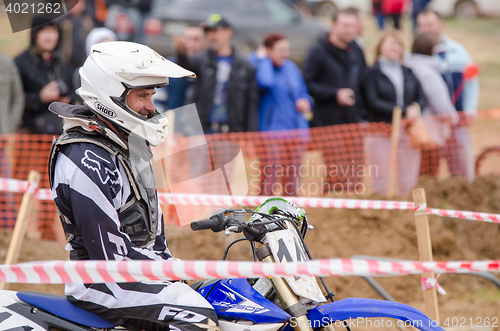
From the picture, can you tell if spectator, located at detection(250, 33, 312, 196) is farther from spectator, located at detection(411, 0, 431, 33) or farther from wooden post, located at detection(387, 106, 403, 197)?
spectator, located at detection(411, 0, 431, 33)

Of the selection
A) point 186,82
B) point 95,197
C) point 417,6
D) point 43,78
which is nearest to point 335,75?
point 186,82

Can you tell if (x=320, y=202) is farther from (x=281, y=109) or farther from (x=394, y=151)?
(x=394, y=151)

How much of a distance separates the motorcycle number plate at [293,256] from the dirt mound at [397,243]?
3.70 m

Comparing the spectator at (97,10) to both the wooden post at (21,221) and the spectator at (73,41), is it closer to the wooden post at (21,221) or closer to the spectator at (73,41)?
the spectator at (73,41)

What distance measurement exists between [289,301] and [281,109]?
5054mm

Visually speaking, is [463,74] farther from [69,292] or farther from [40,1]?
[69,292]

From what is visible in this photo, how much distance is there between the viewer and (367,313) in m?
2.38

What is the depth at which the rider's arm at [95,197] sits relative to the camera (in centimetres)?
238

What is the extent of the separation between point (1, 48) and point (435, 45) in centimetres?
1338

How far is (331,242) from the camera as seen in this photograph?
675 centimetres

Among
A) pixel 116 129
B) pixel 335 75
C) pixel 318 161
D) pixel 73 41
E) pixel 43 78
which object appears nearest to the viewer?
pixel 116 129

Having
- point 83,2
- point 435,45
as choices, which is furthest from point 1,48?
point 435,45

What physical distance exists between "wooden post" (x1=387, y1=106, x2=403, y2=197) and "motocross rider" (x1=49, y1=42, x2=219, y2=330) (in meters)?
4.99

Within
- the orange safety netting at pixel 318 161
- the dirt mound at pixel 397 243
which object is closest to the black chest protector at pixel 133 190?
the orange safety netting at pixel 318 161
